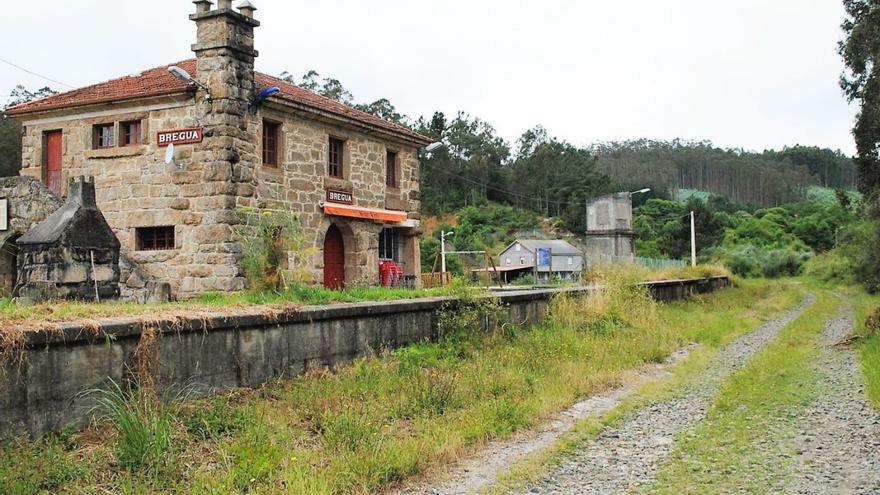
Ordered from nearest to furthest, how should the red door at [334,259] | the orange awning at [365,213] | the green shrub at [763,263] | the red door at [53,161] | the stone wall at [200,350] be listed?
the stone wall at [200,350] < the red door at [53,161] < the orange awning at [365,213] < the red door at [334,259] < the green shrub at [763,263]

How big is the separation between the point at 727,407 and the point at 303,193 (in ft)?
35.0

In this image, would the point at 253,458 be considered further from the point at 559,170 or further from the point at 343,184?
the point at 559,170

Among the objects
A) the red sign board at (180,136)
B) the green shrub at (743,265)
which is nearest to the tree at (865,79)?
the red sign board at (180,136)

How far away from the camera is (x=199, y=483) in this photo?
5129 mm

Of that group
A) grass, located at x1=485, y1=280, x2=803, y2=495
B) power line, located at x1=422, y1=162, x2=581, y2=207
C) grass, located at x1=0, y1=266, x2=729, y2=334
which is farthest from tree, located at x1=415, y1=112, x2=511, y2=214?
grass, located at x1=0, y1=266, x2=729, y2=334

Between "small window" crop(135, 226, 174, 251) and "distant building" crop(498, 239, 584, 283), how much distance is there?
3134 cm

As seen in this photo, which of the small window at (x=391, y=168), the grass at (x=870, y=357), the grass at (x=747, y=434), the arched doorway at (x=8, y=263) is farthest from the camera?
the small window at (x=391, y=168)

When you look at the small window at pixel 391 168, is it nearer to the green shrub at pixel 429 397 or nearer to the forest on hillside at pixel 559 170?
the green shrub at pixel 429 397

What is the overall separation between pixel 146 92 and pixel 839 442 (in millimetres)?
13983

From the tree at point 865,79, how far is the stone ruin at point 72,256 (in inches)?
656

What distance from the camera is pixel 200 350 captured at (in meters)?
6.88

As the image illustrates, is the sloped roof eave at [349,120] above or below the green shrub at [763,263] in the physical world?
above

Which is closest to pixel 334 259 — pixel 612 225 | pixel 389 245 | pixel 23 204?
pixel 389 245

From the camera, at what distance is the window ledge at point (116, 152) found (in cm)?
1562
